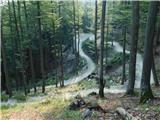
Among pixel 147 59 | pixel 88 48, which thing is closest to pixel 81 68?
pixel 88 48

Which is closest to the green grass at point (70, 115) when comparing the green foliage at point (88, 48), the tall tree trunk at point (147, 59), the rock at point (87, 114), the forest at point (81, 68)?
the forest at point (81, 68)

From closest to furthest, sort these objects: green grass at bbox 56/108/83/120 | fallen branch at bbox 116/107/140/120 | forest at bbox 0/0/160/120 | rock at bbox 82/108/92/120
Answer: fallen branch at bbox 116/107/140/120 → rock at bbox 82/108/92/120 → green grass at bbox 56/108/83/120 → forest at bbox 0/0/160/120

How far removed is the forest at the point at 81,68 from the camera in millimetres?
13109

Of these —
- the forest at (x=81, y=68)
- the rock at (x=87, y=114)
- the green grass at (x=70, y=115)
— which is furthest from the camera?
the forest at (x=81, y=68)

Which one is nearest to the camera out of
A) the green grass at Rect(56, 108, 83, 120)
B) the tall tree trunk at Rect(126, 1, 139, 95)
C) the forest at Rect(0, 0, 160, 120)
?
the green grass at Rect(56, 108, 83, 120)

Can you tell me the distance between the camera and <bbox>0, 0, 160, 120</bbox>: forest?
1311cm

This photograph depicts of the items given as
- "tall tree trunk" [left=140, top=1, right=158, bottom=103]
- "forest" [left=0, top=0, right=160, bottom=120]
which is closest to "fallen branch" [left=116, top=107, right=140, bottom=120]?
"forest" [left=0, top=0, right=160, bottom=120]

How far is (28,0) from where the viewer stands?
3381 cm

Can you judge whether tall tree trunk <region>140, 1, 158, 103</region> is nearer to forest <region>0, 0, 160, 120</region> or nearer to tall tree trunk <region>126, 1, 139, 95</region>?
forest <region>0, 0, 160, 120</region>

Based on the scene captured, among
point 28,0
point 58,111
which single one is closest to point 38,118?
point 58,111

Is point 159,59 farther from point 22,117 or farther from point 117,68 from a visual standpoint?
point 22,117

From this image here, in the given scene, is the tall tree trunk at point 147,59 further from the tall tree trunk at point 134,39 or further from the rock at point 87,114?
the tall tree trunk at point 134,39

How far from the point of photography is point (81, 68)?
50406 millimetres

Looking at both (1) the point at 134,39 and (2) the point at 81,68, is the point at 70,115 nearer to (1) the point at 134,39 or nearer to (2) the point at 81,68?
(1) the point at 134,39
